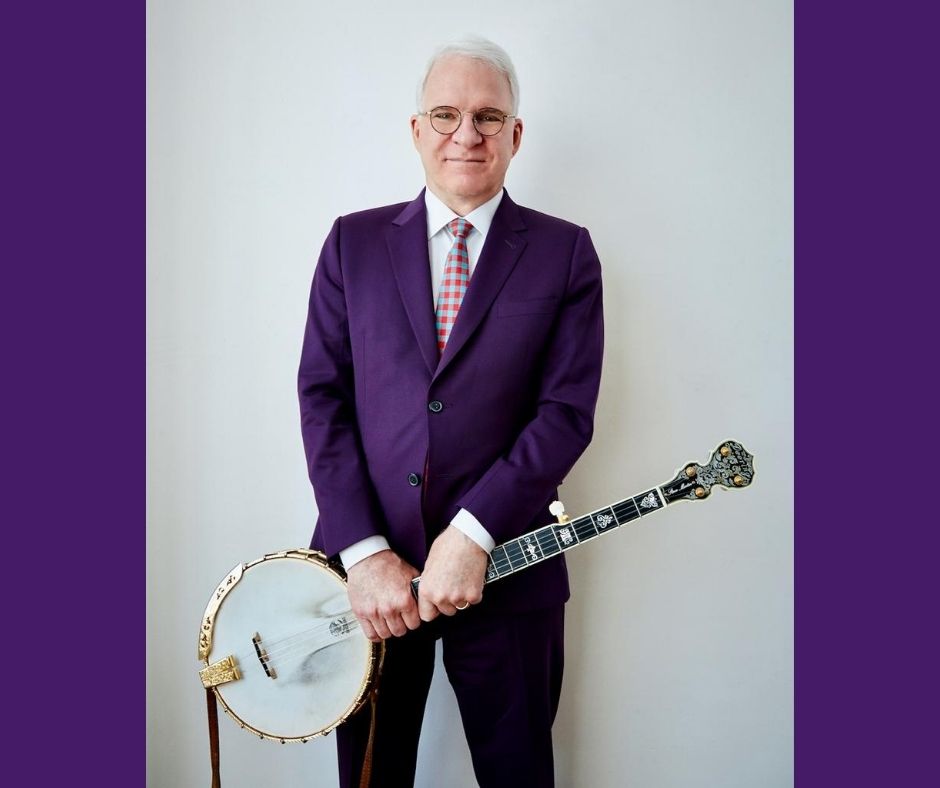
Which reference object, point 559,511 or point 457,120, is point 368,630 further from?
point 457,120

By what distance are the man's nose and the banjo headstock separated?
0.82m

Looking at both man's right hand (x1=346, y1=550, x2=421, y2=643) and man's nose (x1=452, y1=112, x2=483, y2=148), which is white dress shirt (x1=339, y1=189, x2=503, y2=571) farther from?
man's nose (x1=452, y1=112, x2=483, y2=148)

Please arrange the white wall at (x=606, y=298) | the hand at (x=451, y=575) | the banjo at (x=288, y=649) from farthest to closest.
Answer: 1. the white wall at (x=606, y=298)
2. the banjo at (x=288, y=649)
3. the hand at (x=451, y=575)

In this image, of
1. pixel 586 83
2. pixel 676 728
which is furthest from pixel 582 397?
pixel 676 728

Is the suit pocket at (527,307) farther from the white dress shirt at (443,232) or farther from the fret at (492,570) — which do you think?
the fret at (492,570)

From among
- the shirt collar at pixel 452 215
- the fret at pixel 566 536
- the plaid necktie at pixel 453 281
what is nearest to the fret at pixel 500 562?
the fret at pixel 566 536

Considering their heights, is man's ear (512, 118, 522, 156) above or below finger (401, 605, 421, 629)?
above

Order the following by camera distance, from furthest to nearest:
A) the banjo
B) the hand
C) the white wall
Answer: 1. the white wall
2. the banjo
3. the hand

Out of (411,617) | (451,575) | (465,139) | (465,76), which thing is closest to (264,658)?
(411,617)

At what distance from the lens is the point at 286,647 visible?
1.62 metres

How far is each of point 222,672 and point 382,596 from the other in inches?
16.4

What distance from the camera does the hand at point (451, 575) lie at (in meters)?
1.50

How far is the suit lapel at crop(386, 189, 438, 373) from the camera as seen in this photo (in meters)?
1.58

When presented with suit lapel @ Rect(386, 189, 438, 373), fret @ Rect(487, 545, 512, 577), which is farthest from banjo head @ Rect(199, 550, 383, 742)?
suit lapel @ Rect(386, 189, 438, 373)
